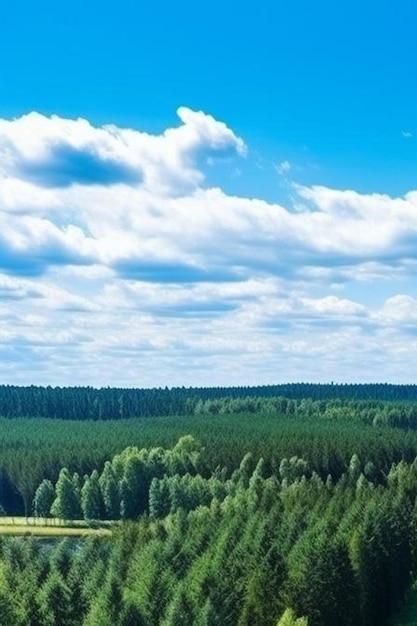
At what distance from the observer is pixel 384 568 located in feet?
276

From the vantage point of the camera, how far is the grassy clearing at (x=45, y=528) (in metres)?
141

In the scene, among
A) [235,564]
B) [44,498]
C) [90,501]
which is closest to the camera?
[235,564]

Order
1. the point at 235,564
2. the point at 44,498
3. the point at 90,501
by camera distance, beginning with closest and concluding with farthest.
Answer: the point at 235,564, the point at 90,501, the point at 44,498

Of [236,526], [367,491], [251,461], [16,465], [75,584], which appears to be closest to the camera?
[75,584]

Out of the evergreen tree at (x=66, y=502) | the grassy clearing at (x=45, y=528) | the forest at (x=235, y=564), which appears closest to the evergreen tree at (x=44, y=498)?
the grassy clearing at (x=45, y=528)

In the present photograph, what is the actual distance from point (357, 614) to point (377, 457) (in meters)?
105

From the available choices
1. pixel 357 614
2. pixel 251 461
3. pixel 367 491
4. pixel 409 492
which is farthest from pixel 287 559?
pixel 251 461

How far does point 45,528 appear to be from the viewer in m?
148

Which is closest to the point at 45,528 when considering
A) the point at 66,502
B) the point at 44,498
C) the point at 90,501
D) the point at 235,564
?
the point at 66,502

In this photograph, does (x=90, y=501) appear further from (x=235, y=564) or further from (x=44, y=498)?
(x=235, y=564)

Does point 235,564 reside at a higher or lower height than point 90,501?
higher

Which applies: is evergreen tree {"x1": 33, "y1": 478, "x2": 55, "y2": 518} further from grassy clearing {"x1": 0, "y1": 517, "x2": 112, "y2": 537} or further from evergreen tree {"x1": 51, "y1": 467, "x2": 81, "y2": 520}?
evergreen tree {"x1": 51, "y1": 467, "x2": 81, "y2": 520}

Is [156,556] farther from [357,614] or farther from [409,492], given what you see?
[409,492]

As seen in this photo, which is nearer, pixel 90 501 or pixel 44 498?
pixel 90 501
